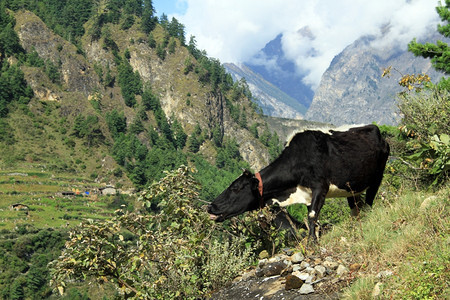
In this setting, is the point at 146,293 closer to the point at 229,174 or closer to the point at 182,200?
the point at 182,200

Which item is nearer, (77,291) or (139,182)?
(77,291)

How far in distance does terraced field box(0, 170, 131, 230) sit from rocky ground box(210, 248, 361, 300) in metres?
120

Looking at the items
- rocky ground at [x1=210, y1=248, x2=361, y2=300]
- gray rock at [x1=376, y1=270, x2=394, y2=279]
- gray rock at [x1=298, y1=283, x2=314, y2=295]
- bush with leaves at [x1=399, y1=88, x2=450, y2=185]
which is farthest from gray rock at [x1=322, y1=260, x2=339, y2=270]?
bush with leaves at [x1=399, y1=88, x2=450, y2=185]

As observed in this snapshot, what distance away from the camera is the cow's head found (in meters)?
7.28

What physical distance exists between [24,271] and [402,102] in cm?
12194

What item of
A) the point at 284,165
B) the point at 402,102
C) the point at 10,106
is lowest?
the point at 284,165

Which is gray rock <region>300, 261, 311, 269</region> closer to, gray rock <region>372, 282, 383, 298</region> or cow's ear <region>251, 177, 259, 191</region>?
gray rock <region>372, 282, 383, 298</region>

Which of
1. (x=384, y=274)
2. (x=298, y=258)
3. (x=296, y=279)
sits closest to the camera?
(x=384, y=274)

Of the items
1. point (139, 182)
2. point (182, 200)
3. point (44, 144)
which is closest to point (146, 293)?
point (182, 200)

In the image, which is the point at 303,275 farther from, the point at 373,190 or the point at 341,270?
the point at 373,190

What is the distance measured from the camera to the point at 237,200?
24.0 ft

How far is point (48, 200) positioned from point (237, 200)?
481 feet

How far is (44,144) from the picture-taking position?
173375 mm

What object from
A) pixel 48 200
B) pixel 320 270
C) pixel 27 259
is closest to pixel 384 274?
pixel 320 270
